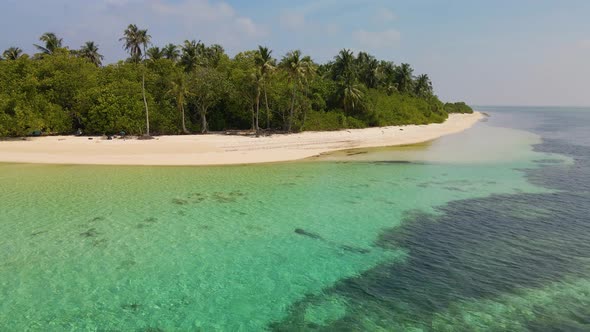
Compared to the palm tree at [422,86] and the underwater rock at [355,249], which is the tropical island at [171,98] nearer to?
the underwater rock at [355,249]

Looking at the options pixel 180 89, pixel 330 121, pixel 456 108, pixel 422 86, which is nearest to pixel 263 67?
pixel 180 89

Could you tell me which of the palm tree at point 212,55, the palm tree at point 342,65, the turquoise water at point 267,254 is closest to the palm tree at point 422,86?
the palm tree at point 342,65

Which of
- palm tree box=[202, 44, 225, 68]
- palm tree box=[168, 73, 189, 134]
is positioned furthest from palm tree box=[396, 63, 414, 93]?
palm tree box=[168, 73, 189, 134]

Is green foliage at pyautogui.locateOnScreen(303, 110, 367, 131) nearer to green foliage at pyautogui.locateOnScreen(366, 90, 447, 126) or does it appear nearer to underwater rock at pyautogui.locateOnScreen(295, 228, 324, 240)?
green foliage at pyautogui.locateOnScreen(366, 90, 447, 126)

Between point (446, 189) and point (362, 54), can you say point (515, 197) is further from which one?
point (362, 54)

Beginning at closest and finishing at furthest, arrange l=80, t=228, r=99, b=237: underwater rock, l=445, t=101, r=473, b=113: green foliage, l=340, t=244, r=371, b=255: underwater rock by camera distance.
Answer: l=340, t=244, r=371, b=255: underwater rock → l=80, t=228, r=99, b=237: underwater rock → l=445, t=101, r=473, b=113: green foliage

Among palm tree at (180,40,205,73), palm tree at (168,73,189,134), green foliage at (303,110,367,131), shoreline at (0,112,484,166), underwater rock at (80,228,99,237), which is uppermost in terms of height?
palm tree at (180,40,205,73)
